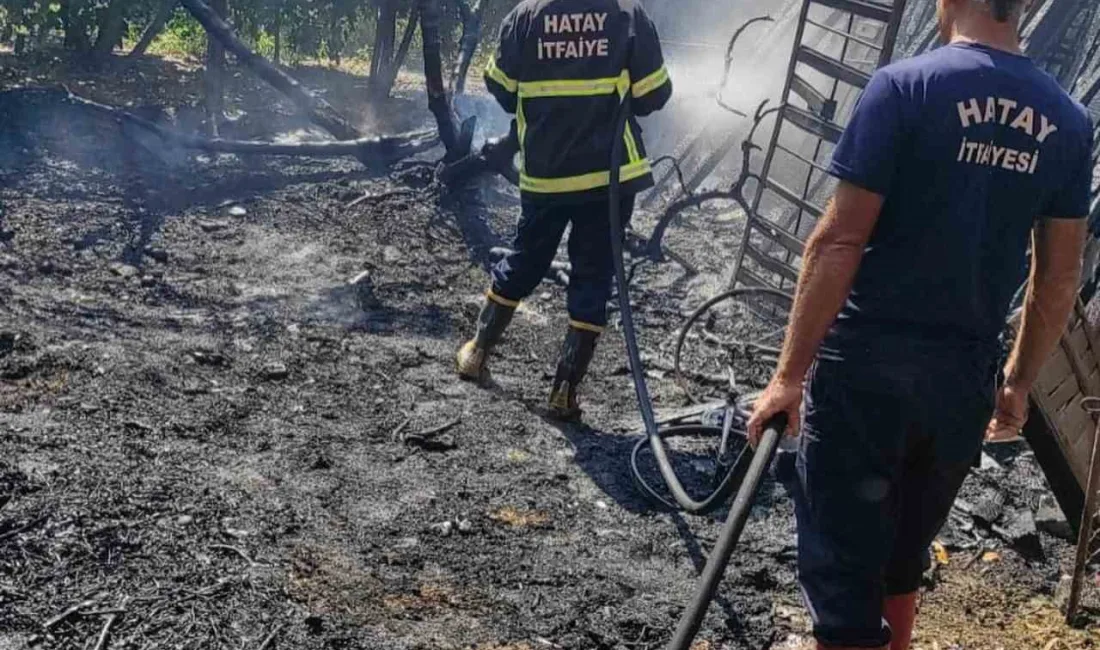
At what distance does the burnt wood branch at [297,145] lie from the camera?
7898 mm

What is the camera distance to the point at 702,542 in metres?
4.03

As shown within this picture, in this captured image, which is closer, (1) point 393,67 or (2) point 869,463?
(2) point 869,463

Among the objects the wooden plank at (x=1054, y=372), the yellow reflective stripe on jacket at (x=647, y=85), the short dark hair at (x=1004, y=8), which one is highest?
the short dark hair at (x=1004, y=8)

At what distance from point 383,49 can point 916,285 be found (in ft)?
31.1

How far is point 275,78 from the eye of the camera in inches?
341

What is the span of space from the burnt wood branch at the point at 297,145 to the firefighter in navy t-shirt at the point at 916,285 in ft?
20.5

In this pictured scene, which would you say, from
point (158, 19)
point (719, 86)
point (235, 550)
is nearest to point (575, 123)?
point (235, 550)

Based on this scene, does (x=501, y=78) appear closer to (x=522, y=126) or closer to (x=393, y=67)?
(x=522, y=126)

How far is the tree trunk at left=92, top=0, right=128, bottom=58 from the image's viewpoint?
10406 millimetres

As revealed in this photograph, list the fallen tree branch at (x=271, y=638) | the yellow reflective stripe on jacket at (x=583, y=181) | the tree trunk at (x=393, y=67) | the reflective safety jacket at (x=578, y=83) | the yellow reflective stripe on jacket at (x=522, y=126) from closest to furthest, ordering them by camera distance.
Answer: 1. the fallen tree branch at (x=271, y=638)
2. the reflective safety jacket at (x=578, y=83)
3. the yellow reflective stripe on jacket at (x=583, y=181)
4. the yellow reflective stripe on jacket at (x=522, y=126)
5. the tree trunk at (x=393, y=67)

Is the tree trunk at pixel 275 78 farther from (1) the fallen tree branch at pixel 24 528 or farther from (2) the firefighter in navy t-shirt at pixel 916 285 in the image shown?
(2) the firefighter in navy t-shirt at pixel 916 285

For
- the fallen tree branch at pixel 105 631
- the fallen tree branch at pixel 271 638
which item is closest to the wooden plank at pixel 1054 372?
the fallen tree branch at pixel 271 638

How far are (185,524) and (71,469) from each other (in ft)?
1.82

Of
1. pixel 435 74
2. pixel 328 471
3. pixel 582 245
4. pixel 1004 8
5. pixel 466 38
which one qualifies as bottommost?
pixel 328 471
